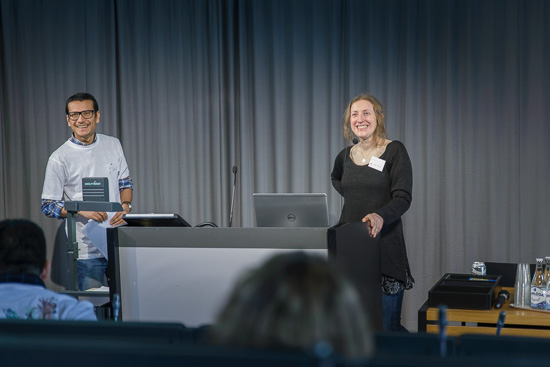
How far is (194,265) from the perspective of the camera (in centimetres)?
221

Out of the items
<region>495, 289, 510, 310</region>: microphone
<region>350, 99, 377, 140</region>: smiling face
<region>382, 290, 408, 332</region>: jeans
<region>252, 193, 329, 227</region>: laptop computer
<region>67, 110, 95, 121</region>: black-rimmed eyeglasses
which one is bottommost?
<region>382, 290, 408, 332</region>: jeans

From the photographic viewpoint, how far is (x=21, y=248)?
1.66 meters

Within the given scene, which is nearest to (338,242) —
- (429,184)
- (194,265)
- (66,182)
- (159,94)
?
(194,265)

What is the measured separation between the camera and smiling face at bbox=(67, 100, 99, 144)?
3.63 meters

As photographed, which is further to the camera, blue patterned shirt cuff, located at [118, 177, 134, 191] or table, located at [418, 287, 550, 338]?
blue patterned shirt cuff, located at [118, 177, 134, 191]

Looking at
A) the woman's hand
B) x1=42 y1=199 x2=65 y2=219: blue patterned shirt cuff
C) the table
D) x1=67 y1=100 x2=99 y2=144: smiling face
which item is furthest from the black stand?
the table

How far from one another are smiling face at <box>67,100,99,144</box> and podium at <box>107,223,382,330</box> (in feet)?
5.16

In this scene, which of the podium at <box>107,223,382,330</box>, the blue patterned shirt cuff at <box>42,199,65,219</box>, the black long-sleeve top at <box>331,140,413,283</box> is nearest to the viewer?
the podium at <box>107,223,382,330</box>

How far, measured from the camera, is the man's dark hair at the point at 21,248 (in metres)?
1.64

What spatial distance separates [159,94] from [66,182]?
1622 millimetres

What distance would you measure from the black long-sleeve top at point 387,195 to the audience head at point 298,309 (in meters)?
1.92

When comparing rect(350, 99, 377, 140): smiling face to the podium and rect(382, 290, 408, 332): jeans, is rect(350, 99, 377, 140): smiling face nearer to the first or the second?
rect(382, 290, 408, 332): jeans

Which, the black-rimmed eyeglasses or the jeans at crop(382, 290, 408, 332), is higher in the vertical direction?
the black-rimmed eyeglasses

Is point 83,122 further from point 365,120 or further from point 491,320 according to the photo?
point 491,320
